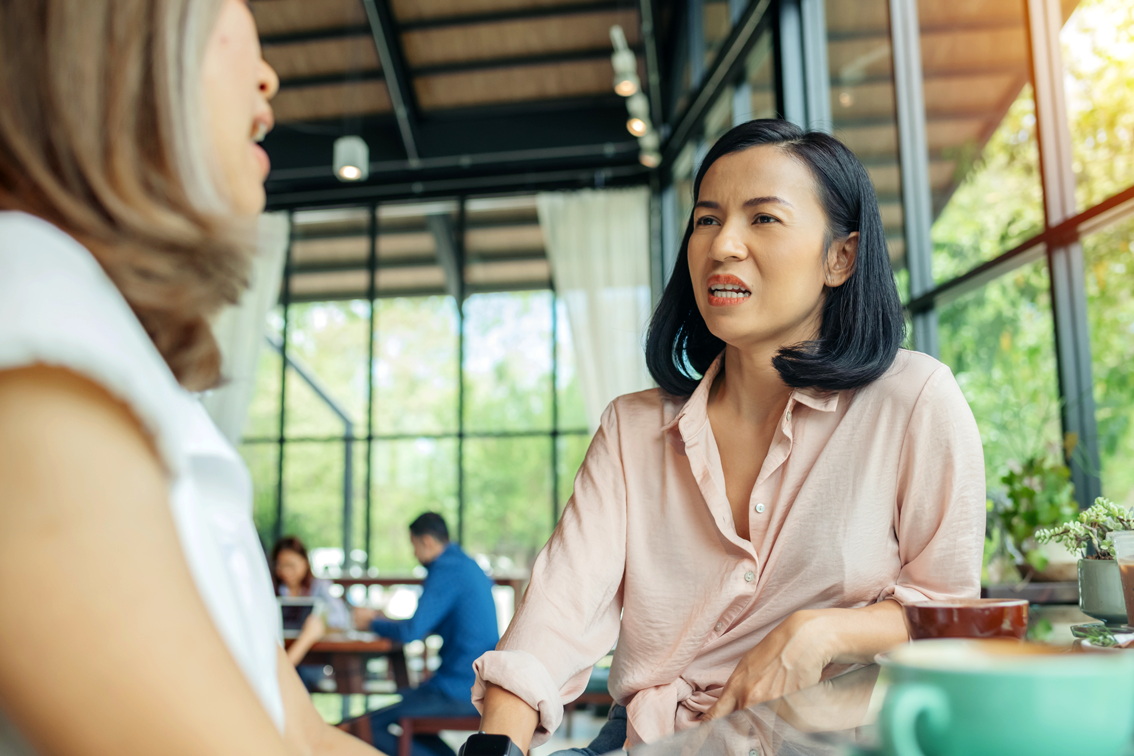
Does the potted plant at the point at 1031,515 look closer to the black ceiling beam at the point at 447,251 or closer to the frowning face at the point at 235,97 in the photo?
the frowning face at the point at 235,97

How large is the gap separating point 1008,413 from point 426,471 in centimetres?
600

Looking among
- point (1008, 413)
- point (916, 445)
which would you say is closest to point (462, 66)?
point (1008, 413)

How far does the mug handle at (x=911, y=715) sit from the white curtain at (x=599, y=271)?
7305 mm

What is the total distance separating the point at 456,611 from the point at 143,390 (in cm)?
363

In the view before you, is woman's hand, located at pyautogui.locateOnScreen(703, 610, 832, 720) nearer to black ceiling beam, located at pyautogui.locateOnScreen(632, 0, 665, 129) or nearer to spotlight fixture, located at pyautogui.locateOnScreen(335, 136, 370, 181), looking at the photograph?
spotlight fixture, located at pyautogui.locateOnScreen(335, 136, 370, 181)

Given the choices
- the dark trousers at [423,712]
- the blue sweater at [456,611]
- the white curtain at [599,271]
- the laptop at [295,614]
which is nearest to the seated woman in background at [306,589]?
the laptop at [295,614]

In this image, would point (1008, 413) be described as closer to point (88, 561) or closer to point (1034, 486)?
point (1034, 486)

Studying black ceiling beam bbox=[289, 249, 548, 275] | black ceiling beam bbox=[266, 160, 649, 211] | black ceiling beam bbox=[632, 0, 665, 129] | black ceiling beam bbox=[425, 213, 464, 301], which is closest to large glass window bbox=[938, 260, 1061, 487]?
black ceiling beam bbox=[632, 0, 665, 129]

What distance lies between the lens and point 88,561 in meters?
0.39

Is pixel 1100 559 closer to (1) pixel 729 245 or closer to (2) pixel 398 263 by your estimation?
(1) pixel 729 245

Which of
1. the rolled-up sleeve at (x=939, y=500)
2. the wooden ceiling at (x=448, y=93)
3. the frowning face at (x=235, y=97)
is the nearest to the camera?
the frowning face at (x=235, y=97)

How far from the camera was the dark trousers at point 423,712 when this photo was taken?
3484 mm

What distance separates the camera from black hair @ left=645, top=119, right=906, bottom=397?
123 cm

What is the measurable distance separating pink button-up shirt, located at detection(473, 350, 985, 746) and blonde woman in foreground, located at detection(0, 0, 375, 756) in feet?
2.00
